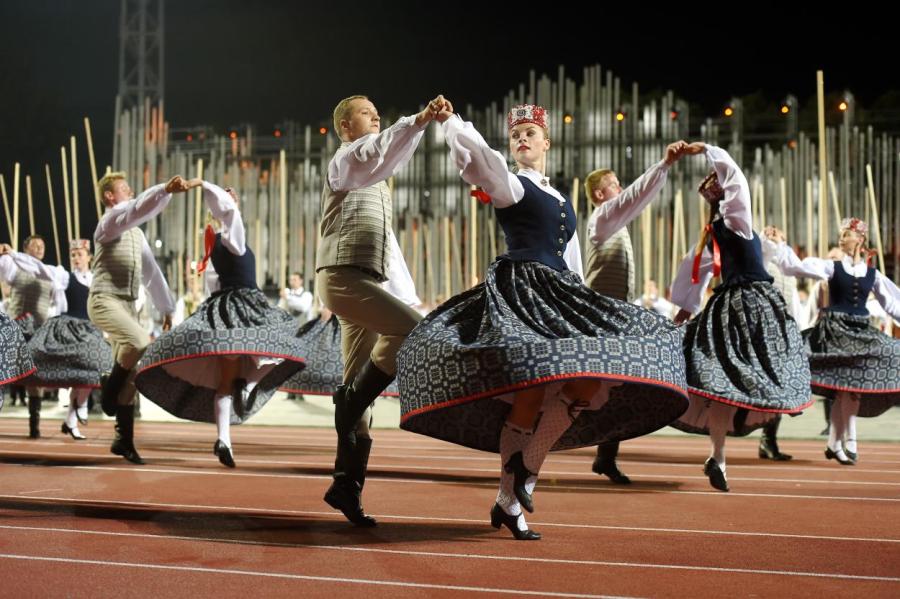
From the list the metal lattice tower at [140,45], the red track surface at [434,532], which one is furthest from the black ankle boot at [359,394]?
the metal lattice tower at [140,45]

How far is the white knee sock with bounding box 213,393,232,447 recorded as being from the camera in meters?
6.07

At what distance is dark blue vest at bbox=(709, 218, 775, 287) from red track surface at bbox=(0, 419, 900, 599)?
3.07 ft

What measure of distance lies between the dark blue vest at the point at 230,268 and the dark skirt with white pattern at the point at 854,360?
3110 mm

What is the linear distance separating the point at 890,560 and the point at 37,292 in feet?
26.9

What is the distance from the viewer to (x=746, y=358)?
5.12 m

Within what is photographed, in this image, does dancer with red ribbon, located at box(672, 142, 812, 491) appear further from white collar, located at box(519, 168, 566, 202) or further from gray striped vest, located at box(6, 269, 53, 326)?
gray striped vest, located at box(6, 269, 53, 326)

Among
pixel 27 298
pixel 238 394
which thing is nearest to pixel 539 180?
pixel 238 394

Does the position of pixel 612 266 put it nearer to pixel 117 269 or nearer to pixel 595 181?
pixel 595 181

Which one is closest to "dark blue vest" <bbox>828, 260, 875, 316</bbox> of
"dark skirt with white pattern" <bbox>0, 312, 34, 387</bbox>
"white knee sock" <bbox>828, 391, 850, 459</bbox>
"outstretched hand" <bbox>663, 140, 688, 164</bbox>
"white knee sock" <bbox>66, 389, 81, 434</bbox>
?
"white knee sock" <bbox>828, 391, 850, 459</bbox>

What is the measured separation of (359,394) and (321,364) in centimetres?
409

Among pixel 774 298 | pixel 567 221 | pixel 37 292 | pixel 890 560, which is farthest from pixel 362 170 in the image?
pixel 37 292

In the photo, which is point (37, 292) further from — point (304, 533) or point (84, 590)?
point (84, 590)

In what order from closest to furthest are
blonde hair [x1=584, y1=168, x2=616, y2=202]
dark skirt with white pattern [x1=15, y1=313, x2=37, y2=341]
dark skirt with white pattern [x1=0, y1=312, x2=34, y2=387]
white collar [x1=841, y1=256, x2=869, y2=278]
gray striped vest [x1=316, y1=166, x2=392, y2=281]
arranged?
gray striped vest [x1=316, y1=166, x2=392, y2=281] → dark skirt with white pattern [x1=0, y1=312, x2=34, y2=387] → blonde hair [x1=584, y1=168, x2=616, y2=202] → white collar [x1=841, y1=256, x2=869, y2=278] → dark skirt with white pattern [x1=15, y1=313, x2=37, y2=341]

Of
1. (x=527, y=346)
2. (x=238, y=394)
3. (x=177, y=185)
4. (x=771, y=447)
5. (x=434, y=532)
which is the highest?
(x=177, y=185)
